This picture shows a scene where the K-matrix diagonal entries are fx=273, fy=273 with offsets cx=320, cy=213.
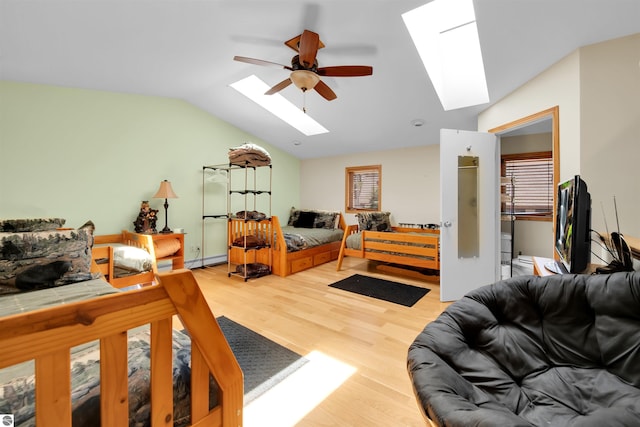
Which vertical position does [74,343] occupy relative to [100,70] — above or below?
below

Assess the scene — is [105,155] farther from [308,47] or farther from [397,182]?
[397,182]

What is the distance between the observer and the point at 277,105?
14.3ft

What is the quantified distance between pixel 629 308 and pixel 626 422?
1.73 feet

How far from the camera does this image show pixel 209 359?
90 cm

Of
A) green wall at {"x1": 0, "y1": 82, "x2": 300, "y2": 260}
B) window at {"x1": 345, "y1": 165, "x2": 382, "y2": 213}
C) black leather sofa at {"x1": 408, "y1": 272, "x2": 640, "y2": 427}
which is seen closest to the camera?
black leather sofa at {"x1": 408, "y1": 272, "x2": 640, "y2": 427}

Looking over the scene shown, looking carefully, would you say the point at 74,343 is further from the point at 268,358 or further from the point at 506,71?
the point at 506,71

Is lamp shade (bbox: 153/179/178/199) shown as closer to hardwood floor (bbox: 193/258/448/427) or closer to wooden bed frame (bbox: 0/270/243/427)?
hardwood floor (bbox: 193/258/448/427)

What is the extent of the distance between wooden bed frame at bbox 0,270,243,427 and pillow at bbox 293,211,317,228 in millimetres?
4502

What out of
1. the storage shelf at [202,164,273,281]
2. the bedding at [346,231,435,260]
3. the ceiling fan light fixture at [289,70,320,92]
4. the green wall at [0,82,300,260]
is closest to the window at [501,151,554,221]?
the bedding at [346,231,435,260]

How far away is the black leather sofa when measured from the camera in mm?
908

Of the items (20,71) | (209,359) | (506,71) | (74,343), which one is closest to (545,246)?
(506,71)

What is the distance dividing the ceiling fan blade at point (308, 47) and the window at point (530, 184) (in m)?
3.65

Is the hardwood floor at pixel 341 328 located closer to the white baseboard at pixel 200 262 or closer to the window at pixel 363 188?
the white baseboard at pixel 200 262

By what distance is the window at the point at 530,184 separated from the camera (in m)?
4.14
